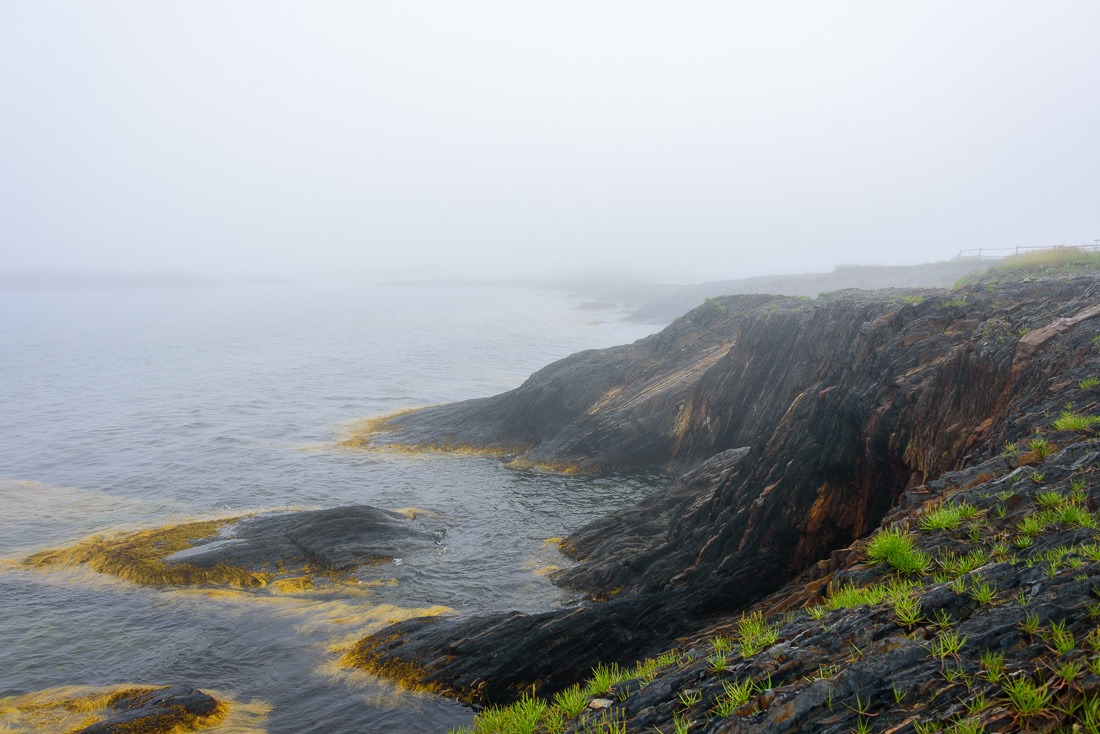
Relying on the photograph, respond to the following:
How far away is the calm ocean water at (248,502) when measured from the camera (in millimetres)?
16250

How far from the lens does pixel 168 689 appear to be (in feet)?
49.3

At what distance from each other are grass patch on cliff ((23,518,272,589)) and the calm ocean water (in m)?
0.61

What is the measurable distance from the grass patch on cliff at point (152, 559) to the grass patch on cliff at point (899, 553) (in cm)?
1795

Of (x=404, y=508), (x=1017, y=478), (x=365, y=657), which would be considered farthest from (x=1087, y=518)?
(x=404, y=508)

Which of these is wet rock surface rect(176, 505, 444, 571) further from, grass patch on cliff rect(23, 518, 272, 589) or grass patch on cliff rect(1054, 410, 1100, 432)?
grass patch on cliff rect(1054, 410, 1100, 432)

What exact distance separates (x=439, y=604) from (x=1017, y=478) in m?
14.9

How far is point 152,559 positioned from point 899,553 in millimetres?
22371

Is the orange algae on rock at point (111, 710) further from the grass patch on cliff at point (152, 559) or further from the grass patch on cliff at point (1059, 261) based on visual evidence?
the grass patch on cliff at point (1059, 261)

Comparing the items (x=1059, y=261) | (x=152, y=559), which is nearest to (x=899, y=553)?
(x=152, y=559)

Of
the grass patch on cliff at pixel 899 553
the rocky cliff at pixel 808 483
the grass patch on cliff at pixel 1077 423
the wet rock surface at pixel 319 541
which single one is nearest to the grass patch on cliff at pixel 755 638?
the grass patch on cliff at pixel 899 553

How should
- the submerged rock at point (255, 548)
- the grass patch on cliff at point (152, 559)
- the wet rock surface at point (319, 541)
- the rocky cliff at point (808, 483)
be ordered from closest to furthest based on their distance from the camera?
the rocky cliff at point (808, 483) < the grass patch on cliff at point (152, 559) < the submerged rock at point (255, 548) < the wet rock surface at point (319, 541)

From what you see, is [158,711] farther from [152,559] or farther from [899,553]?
[899,553]

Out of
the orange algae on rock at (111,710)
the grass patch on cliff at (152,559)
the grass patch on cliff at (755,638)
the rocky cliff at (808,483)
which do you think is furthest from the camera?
the grass patch on cliff at (152,559)

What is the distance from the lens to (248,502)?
95.0ft
